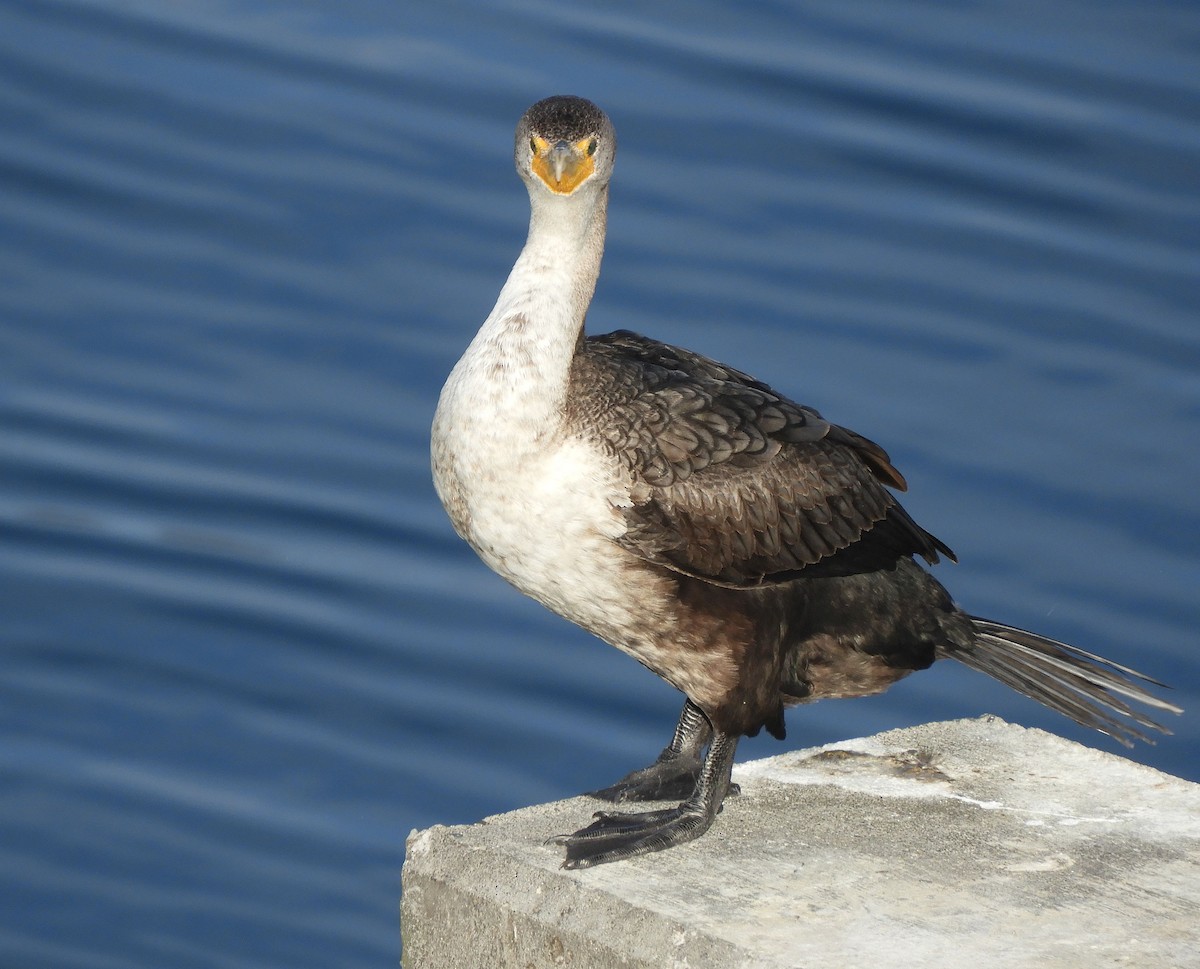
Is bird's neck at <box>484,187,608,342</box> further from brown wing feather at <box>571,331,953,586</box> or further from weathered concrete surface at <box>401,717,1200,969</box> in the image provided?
weathered concrete surface at <box>401,717,1200,969</box>

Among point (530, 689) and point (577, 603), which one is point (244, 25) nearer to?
point (530, 689)

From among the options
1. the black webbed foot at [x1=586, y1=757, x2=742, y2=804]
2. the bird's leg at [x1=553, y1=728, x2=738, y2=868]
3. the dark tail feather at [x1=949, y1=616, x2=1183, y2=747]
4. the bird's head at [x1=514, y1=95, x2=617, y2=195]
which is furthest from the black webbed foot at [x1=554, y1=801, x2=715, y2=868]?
the bird's head at [x1=514, y1=95, x2=617, y2=195]

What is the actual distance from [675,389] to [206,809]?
3.33 m

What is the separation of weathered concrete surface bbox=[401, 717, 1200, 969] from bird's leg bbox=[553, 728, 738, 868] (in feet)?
0.11

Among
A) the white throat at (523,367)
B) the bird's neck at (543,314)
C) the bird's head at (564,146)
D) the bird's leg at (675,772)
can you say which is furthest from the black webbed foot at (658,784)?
the bird's head at (564,146)

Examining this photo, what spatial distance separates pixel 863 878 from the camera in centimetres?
513

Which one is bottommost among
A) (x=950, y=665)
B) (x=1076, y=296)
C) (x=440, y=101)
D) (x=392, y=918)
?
(x=392, y=918)

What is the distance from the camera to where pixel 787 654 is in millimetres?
5555

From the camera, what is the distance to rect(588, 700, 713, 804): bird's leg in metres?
5.81

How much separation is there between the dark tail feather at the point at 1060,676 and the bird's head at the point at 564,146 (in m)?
1.54

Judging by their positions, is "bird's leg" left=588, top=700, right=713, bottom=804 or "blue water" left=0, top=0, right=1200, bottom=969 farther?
"blue water" left=0, top=0, right=1200, bottom=969

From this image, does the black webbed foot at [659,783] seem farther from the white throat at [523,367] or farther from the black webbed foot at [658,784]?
the white throat at [523,367]

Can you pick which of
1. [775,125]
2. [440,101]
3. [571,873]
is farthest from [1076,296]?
[571,873]

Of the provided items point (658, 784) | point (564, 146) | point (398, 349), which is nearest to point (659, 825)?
point (658, 784)
